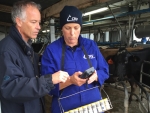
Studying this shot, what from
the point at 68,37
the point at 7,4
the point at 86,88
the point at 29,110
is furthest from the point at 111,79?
the point at 7,4

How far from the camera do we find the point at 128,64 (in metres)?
1.80

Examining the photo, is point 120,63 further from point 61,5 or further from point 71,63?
point 61,5

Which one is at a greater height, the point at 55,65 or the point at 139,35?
the point at 139,35

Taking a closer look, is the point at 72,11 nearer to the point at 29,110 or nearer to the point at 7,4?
the point at 29,110

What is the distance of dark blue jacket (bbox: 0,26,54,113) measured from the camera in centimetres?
67

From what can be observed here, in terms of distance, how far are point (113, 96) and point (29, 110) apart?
248 cm

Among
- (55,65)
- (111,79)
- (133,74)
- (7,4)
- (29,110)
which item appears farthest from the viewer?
(7,4)

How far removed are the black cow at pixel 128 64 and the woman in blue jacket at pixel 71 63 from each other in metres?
0.79

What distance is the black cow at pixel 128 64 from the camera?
5.56 ft

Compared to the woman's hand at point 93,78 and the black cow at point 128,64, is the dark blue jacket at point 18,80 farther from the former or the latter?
the black cow at point 128,64

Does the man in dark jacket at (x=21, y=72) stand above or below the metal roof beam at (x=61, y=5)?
below

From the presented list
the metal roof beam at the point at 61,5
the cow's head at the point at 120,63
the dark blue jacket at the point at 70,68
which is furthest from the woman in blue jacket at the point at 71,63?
the cow's head at the point at 120,63

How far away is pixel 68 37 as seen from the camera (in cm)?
104

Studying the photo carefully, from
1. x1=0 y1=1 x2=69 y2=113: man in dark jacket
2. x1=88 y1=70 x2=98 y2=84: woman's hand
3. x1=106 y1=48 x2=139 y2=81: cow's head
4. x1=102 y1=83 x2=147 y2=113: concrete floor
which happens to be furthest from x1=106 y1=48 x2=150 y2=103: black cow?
x1=0 y1=1 x2=69 y2=113: man in dark jacket
